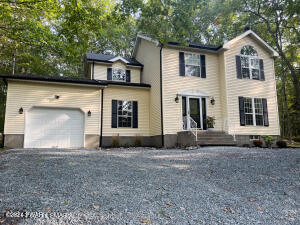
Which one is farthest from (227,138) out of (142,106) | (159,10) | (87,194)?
(87,194)

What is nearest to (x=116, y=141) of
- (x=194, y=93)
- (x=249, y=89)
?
(x=194, y=93)

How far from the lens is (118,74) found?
555 inches

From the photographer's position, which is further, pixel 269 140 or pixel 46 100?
pixel 269 140

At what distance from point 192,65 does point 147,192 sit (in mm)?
9946

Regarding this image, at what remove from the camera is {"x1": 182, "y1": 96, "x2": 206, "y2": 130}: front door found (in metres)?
11.7

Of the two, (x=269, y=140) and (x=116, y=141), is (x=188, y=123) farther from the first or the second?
(x=269, y=140)

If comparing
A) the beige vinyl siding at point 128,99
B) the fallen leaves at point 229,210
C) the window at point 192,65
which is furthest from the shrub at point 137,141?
the fallen leaves at point 229,210

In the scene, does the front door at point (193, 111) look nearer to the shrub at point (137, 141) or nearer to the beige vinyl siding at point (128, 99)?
the beige vinyl siding at point (128, 99)

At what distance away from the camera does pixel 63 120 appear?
1111 centimetres

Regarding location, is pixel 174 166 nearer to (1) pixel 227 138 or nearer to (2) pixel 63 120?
(1) pixel 227 138

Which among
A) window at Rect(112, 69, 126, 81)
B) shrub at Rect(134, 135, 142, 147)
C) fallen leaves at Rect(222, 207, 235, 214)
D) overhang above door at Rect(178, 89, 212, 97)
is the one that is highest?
window at Rect(112, 69, 126, 81)

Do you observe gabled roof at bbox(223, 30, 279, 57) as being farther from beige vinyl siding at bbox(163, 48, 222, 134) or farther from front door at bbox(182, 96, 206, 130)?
front door at bbox(182, 96, 206, 130)

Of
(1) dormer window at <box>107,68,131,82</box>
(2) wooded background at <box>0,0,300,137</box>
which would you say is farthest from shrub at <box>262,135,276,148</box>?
(1) dormer window at <box>107,68,131,82</box>

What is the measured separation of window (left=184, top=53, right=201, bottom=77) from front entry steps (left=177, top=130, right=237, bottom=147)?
357cm
